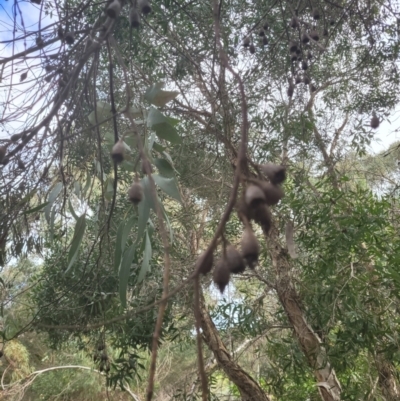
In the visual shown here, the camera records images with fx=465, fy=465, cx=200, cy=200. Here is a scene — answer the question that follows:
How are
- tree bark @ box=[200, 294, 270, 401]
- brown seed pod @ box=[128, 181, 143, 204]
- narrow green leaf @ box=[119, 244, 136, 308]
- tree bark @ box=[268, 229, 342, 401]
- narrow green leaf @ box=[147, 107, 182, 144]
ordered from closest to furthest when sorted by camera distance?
brown seed pod @ box=[128, 181, 143, 204] → narrow green leaf @ box=[119, 244, 136, 308] → narrow green leaf @ box=[147, 107, 182, 144] → tree bark @ box=[268, 229, 342, 401] → tree bark @ box=[200, 294, 270, 401]

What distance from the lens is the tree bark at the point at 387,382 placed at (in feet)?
9.18

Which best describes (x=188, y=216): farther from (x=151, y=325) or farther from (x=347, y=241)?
(x=347, y=241)

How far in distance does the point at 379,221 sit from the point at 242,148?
195 cm

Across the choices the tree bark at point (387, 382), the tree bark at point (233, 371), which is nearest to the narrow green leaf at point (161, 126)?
the tree bark at point (233, 371)

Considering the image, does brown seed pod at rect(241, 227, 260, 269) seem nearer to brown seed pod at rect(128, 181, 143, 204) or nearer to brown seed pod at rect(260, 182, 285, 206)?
brown seed pod at rect(260, 182, 285, 206)

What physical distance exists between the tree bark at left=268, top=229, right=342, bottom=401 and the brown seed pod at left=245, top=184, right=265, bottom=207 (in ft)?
7.50

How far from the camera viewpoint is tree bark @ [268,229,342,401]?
2721 mm

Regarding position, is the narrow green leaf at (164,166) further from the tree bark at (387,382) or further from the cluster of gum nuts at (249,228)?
the tree bark at (387,382)

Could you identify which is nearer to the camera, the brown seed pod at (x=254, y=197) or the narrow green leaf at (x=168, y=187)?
the brown seed pod at (x=254, y=197)

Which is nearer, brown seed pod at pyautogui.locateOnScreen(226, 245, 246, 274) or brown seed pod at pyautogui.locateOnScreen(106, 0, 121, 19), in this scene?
brown seed pod at pyautogui.locateOnScreen(226, 245, 246, 274)

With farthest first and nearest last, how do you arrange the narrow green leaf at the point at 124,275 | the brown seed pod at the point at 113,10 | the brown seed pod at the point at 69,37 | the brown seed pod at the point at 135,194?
the narrow green leaf at the point at 124,275
the brown seed pod at the point at 69,37
the brown seed pod at the point at 113,10
the brown seed pod at the point at 135,194

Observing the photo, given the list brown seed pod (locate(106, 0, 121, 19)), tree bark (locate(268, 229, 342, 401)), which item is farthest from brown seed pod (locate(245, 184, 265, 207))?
tree bark (locate(268, 229, 342, 401))

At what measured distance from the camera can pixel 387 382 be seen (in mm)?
2895

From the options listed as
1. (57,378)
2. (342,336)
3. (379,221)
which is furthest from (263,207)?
(57,378)
